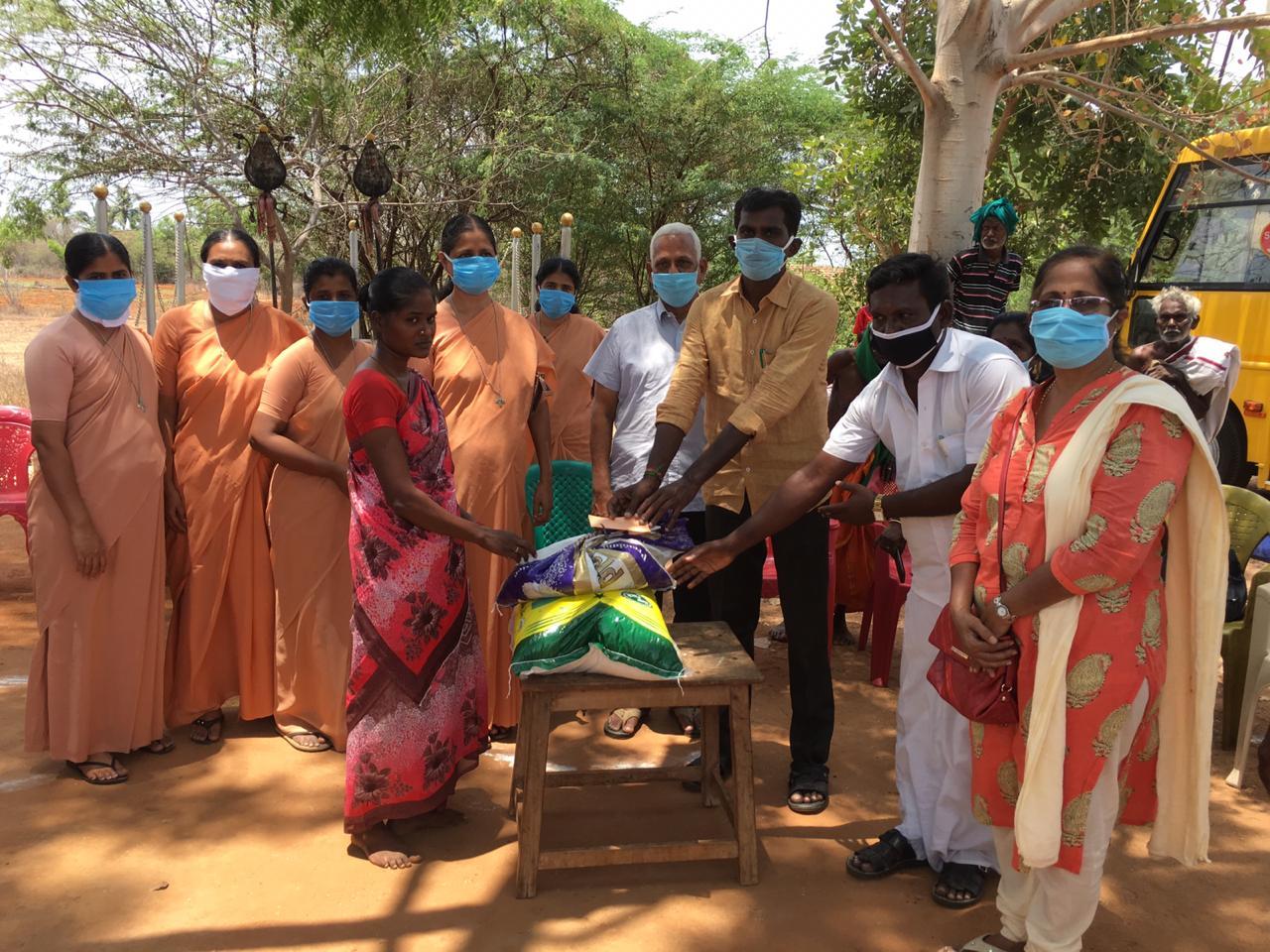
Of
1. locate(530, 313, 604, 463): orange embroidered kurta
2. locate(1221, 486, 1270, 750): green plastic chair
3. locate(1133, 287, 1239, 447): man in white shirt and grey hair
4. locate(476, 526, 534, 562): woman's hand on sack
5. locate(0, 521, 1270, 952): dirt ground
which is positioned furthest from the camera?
locate(530, 313, 604, 463): orange embroidered kurta

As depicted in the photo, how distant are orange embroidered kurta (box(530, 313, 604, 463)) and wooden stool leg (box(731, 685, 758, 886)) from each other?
96.0 inches

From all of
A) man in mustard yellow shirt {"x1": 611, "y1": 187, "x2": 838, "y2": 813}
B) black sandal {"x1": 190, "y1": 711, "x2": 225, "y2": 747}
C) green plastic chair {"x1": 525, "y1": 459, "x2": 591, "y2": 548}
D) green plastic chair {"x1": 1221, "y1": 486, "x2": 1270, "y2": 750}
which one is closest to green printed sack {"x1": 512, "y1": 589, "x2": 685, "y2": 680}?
man in mustard yellow shirt {"x1": 611, "y1": 187, "x2": 838, "y2": 813}

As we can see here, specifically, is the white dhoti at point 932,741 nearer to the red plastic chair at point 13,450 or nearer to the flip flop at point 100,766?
the flip flop at point 100,766

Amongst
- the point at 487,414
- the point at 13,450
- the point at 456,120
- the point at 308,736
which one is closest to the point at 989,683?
the point at 487,414

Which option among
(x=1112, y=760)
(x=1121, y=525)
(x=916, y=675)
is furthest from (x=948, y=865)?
(x=1121, y=525)

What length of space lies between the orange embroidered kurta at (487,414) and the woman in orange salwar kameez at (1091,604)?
204 centimetres

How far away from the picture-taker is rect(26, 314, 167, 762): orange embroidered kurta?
3.59 metres

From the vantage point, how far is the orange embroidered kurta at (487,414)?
3900 mm

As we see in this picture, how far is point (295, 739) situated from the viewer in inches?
161

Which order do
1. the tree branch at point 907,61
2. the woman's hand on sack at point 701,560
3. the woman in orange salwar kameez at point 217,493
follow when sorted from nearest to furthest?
the woman's hand on sack at point 701,560 < the woman in orange salwar kameez at point 217,493 < the tree branch at point 907,61

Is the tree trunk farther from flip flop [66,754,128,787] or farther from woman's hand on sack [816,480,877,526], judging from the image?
flip flop [66,754,128,787]

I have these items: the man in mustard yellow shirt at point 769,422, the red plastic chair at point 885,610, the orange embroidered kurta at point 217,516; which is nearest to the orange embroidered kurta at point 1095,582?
the man in mustard yellow shirt at point 769,422

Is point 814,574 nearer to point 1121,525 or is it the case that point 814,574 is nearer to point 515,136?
point 1121,525

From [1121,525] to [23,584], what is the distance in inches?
251
